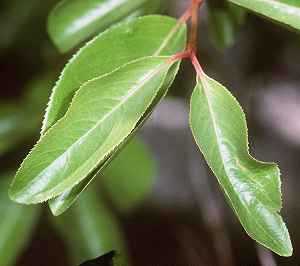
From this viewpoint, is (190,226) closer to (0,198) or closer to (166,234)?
(166,234)

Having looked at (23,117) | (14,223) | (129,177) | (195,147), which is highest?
(23,117)

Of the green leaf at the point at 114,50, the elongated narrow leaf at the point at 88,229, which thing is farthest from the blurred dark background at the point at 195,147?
the green leaf at the point at 114,50

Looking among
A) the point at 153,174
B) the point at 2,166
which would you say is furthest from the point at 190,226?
the point at 2,166

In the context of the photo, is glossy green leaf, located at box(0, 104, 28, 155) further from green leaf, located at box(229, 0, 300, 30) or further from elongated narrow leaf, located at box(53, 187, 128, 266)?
green leaf, located at box(229, 0, 300, 30)

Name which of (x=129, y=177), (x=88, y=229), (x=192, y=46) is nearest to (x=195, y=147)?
(x=129, y=177)

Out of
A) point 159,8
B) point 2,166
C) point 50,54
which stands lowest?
point 2,166

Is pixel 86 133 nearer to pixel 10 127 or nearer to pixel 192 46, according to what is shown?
pixel 192 46

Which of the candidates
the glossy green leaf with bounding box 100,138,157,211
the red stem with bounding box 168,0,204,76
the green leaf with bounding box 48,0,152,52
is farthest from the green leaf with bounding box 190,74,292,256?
the glossy green leaf with bounding box 100,138,157,211

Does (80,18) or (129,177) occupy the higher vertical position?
(80,18)
